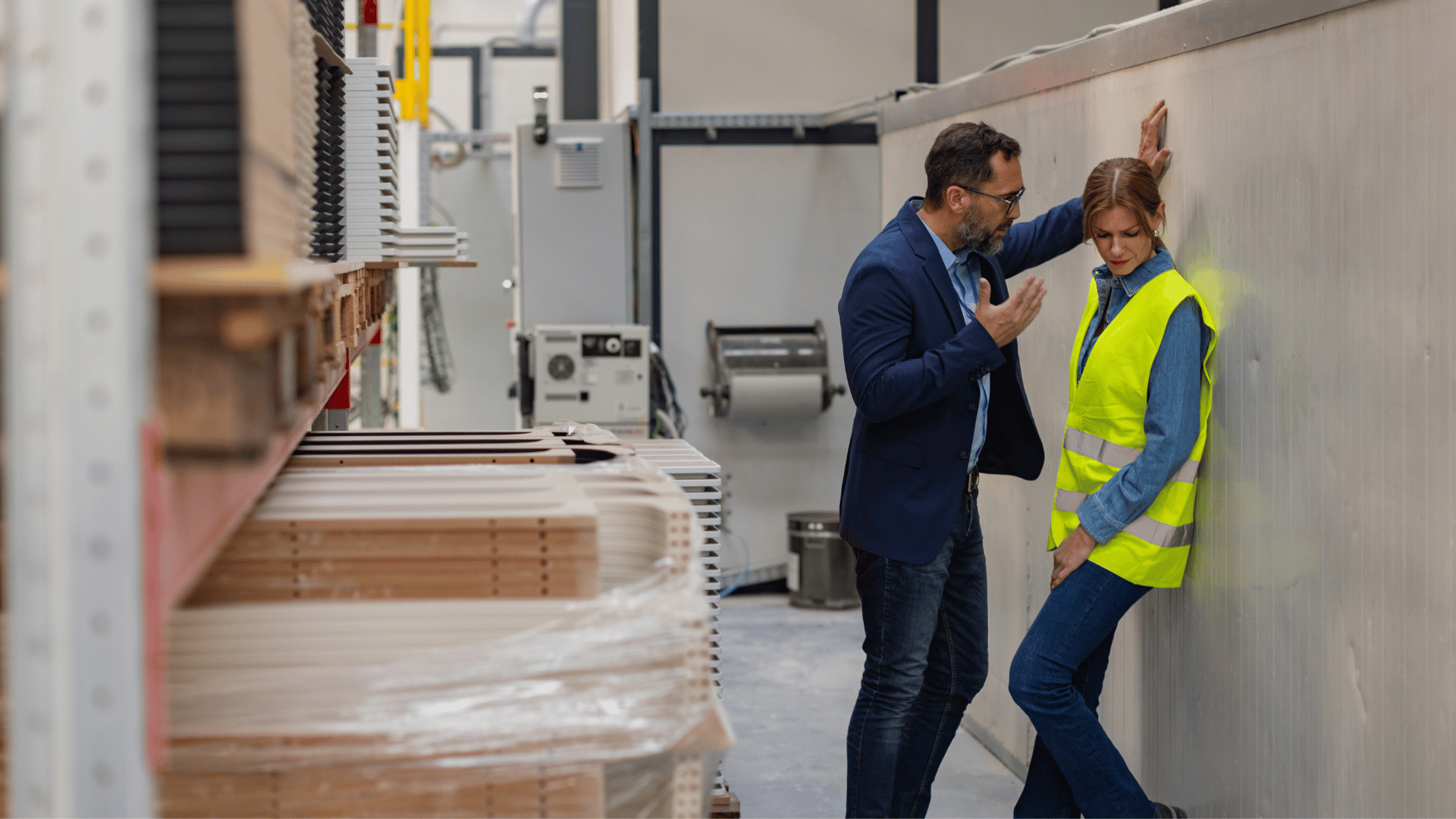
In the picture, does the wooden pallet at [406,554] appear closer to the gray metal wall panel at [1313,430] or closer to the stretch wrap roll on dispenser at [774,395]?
the gray metal wall panel at [1313,430]

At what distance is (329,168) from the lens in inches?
138

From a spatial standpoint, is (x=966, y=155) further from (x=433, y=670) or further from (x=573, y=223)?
(x=573, y=223)

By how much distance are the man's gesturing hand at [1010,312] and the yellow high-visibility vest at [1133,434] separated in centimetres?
26

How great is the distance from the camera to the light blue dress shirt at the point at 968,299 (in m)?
3.27

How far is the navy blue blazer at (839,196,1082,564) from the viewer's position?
312 cm

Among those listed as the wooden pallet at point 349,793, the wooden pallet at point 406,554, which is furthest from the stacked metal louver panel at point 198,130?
the wooden pallet at point 349,793

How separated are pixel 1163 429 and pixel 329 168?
2362 millimetres

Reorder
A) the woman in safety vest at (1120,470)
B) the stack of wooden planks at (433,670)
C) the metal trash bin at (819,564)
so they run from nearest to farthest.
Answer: the stack of wooden planks at (433,670) < the woman in safety vest at (1120,470) < the metal trash bin at (819,564)

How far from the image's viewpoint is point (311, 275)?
4.89 ft

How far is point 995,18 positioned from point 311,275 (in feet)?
22.4

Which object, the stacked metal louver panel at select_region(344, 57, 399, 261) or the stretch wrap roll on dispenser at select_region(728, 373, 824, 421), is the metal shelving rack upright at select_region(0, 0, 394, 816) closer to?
the stacked metal louver panel at select_region(344, 57, 399, 261)

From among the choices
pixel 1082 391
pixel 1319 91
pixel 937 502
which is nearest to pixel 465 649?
pixel 937 502

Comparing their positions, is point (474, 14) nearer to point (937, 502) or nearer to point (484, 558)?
point (937, 502)

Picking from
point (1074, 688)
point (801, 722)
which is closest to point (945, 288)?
point (1074, 688)
